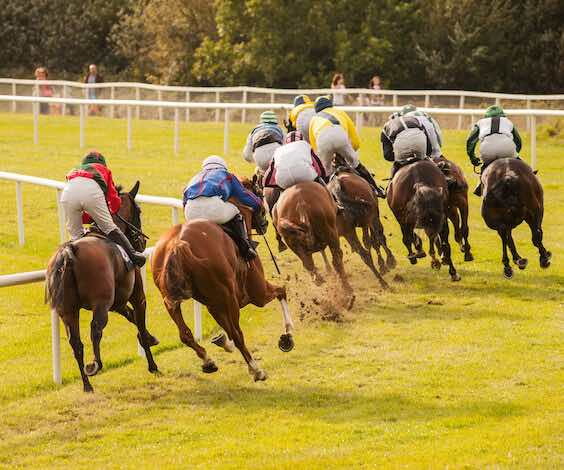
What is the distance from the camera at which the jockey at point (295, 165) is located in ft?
41.8

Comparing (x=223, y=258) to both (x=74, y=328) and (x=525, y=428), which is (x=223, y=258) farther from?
(x=525, y=428)

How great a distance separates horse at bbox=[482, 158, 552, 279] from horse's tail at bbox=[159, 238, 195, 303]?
4584 mm

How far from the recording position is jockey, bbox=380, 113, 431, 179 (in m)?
13.9

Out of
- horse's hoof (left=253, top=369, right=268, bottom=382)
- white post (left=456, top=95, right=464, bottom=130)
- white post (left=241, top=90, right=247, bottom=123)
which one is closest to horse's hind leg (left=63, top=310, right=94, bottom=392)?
horse's hoof (left=253, top=369, right=268, bottom=382)

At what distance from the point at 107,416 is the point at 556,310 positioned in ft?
15.9

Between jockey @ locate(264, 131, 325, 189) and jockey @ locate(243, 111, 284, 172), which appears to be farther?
jockey @ locate(243, 111, 284, 172)

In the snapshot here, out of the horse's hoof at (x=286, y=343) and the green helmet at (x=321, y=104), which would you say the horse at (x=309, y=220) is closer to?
the green helmet at (x=321, y=104)

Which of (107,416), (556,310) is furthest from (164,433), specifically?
(556,310)

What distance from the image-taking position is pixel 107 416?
9430 millimetres

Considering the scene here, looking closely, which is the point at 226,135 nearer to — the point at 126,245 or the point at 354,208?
the point at 354,208

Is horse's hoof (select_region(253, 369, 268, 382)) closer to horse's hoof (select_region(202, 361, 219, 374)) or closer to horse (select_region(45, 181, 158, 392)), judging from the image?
horse's hoof (select_region(202, 361, 219, 374))

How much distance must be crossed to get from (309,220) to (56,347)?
325 centimetres

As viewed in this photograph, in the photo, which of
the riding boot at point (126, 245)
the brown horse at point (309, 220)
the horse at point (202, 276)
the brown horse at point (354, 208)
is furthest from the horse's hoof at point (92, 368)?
the brown horse at point (354, 208)

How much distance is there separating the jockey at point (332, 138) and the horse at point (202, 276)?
3685mm
